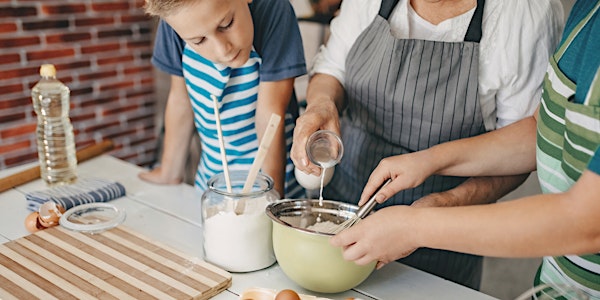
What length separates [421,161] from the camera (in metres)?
1.16

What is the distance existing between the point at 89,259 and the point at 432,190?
816mm

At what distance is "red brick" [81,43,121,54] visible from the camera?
297 cm

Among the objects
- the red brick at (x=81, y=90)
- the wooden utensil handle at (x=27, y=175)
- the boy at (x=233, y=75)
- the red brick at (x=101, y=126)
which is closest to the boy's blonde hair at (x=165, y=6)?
the boy at (x=233, y=75)

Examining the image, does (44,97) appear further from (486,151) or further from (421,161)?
(486,151)

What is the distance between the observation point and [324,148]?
118 centimetres

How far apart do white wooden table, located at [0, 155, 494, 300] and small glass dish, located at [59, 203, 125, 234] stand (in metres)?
0.04

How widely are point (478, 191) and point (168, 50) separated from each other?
0.87 m

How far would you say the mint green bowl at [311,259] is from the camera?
1.00 metres

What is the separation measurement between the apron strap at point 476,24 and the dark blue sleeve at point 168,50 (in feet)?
2.40

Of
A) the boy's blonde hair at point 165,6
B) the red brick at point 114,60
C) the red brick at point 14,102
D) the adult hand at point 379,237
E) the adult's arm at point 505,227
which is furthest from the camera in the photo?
the red brick at point 114,60

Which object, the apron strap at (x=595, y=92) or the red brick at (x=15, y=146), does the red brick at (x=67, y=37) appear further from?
the apron strap at (x=595, y=92)

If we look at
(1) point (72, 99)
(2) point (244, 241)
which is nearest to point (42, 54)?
(1) point (72, 99)

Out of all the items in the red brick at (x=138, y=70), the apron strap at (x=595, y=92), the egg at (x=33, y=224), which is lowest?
the red brick at (x=138, y=70)

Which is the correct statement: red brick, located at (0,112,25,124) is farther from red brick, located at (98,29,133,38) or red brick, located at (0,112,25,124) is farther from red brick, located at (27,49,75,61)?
red brick, located at (98,29,133,38)
